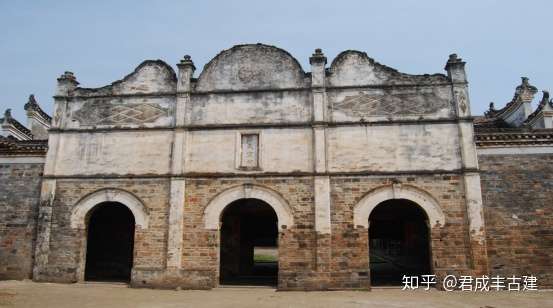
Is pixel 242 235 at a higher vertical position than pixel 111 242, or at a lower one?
higher

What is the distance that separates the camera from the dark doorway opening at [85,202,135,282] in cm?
1437

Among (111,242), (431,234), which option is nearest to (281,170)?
(431,234)

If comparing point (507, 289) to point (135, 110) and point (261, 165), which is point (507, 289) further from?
point (135, 110)

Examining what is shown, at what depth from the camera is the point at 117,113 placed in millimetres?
12797

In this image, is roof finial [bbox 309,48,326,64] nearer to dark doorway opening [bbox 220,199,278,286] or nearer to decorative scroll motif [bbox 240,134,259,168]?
decorative scroll motif [bbox 240,134,259,168]

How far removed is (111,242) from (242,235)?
4.41 metres

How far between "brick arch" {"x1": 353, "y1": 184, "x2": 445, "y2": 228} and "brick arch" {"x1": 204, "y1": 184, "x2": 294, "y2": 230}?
186cm

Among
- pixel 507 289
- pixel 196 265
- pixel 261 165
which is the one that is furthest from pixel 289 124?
pixel 507 289

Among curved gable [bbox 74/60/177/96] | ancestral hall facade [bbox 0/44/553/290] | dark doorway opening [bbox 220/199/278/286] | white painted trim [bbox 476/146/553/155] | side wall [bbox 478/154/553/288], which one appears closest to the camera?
side wall [bbox 478/154/553/288]

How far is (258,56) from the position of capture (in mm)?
12766

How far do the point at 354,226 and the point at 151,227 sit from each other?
211 inches

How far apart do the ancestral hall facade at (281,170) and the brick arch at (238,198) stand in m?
0.04

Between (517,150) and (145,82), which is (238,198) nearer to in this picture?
(145,82)

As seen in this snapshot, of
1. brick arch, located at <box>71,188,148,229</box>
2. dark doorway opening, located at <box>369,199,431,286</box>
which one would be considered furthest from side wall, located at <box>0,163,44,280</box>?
dark doorway opening, located at <box>369,199,431,286</box>
